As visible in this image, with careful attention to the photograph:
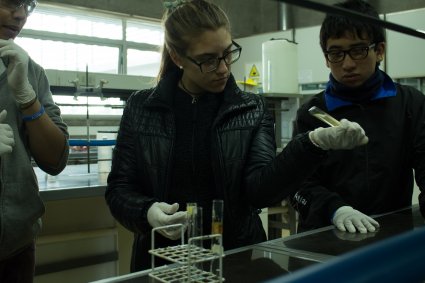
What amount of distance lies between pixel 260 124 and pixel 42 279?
1491 millimetres

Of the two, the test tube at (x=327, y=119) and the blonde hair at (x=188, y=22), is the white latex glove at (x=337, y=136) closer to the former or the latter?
the test tube at (x=327, y=119)

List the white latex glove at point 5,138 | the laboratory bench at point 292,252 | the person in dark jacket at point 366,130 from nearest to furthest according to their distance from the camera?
the laboratory bench at point 292,252 → the white latex glove at point 5,138 → the person in dark jacket at point 366,130

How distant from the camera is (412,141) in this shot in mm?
1371

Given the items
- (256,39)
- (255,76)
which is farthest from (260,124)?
(256,39)

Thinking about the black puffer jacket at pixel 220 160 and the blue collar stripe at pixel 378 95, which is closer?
the black puffer jacket at pixel 220 160

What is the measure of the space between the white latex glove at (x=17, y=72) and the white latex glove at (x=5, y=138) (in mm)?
65

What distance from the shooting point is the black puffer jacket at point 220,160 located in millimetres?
1146

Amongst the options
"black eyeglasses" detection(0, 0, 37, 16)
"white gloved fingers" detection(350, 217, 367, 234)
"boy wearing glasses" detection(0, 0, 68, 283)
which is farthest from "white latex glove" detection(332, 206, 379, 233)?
"black eyeglasses" detection(0, 0, 37, 16)

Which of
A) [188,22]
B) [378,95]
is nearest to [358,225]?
[378,95]

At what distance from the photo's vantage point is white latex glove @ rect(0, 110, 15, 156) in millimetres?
1077

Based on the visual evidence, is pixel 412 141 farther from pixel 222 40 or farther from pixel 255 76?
pixel 255 76

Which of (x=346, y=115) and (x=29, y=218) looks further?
(x=346, y=115)

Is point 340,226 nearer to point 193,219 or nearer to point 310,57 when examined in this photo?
point 193,219

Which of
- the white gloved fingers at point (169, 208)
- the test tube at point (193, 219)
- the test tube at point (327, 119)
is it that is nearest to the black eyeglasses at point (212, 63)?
the test tube at point (327, 119)
